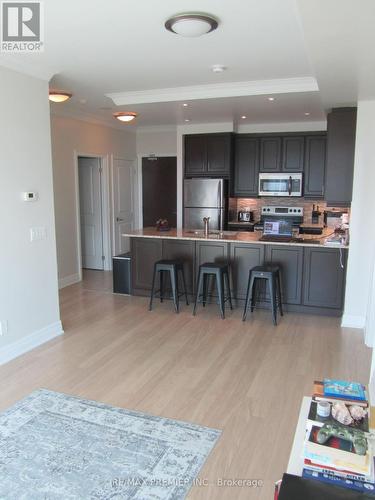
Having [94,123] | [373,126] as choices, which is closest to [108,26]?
[373,126]

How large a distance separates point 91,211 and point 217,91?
3.60 m

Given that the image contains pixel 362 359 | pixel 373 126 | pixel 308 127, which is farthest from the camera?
pixel 308 127

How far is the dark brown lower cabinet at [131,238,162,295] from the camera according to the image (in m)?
5.71

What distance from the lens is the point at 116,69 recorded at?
391cm

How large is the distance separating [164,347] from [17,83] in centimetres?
276

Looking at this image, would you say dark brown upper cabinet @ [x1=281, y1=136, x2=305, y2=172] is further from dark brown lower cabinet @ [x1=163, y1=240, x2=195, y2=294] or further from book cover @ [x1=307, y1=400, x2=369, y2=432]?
book cover @ [x1=307, y1=400, x2=369, y2=432]

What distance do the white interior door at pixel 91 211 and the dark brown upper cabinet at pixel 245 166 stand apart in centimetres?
239

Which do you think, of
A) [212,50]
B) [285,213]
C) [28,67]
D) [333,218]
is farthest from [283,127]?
[28,67]

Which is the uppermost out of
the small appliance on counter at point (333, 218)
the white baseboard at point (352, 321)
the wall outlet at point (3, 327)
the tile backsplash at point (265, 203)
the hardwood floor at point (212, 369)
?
the tile backsplash at point (265, 203)

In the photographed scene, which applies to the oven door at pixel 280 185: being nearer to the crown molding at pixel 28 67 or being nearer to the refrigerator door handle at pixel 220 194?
the refrigerator door handle at pixel 220 194

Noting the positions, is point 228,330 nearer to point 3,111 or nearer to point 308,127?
point 3,111

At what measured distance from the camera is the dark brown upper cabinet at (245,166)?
7117 mm

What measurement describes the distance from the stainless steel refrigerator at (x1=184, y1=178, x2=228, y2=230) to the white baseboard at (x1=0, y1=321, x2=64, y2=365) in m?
3.36

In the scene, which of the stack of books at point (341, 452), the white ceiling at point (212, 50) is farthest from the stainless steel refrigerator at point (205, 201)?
the stack of books at point (341, 452)
